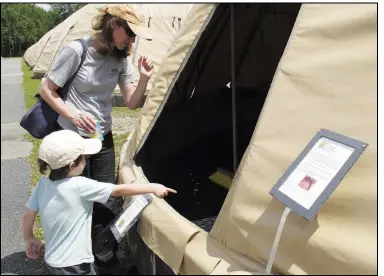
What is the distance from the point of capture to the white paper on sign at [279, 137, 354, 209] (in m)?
1.44

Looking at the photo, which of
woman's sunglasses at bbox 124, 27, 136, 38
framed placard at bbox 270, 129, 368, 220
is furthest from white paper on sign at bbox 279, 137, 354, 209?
woman's sunglasses at bbox 124, 27, 136, 38

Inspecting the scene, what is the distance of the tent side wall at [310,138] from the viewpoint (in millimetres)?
1508

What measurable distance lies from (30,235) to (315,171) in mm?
1400

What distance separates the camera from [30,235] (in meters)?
2.10

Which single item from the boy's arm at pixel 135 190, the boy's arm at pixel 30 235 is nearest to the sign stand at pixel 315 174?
the boy's arm at pixel 135 190

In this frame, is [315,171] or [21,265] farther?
[21,265]

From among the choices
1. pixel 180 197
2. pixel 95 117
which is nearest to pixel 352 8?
pixel 95 117

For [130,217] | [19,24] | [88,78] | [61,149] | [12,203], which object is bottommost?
[12,203]

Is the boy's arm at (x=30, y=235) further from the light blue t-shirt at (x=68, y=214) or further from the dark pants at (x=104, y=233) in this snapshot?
the dark pants at (x=104, y=233)

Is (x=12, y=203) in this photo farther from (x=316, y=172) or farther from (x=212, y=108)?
(x=212, y=108)

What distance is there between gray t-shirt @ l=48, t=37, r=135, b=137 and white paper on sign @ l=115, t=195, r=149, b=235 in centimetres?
52

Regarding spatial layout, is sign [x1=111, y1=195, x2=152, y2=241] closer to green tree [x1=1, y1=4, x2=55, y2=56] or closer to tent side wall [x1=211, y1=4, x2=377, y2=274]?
tent side wall [x1=211, y1=4, x2=377, y2=274]

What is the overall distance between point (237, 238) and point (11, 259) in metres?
1.36

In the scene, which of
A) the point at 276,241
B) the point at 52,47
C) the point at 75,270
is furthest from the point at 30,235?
the point at 52,47
